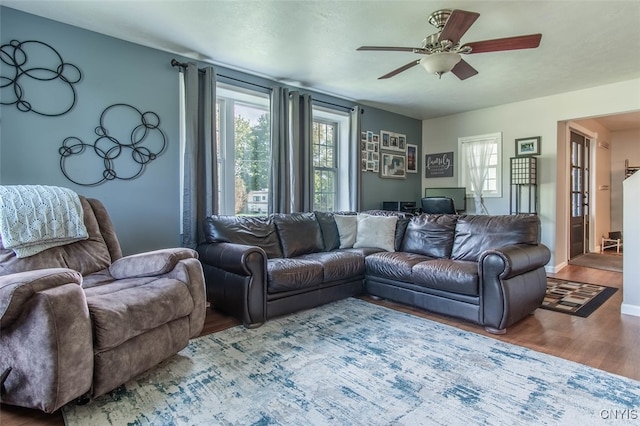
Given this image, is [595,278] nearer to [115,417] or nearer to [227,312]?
[227,312]

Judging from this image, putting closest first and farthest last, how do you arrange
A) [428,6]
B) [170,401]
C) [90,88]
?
1. [170,401]
2. [428,6]
3. [90,88]

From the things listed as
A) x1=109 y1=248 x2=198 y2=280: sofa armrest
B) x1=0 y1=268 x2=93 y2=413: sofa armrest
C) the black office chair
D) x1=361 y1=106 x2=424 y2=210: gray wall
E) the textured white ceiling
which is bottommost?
x1=0 y1=268 x2=93 y2=413: sofa armrest

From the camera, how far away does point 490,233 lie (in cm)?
329

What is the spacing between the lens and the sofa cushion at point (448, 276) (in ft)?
9.07

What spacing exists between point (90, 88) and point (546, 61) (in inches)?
170

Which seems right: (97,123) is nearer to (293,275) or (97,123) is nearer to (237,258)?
(237,258)

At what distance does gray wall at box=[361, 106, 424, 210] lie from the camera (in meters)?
5.37

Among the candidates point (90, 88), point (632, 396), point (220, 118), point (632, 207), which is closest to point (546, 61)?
point (632, 207)

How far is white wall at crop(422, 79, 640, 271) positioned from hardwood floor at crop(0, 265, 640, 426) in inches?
66.8

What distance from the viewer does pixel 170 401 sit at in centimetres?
178

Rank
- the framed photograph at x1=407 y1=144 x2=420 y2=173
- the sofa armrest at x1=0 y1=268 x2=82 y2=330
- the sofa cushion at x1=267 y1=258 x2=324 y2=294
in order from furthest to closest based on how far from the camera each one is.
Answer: the framed photograph at x1=407 y1=144 x2=420 y2=173 → the sofa cushion at x1=267 y1=258 x2=324 y2=294 → the sofa armrest at x1=0 y1=268 x2=82 y2=330

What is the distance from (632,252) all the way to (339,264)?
8.49 ft

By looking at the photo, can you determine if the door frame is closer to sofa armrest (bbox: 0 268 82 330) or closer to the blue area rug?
the blue area rug

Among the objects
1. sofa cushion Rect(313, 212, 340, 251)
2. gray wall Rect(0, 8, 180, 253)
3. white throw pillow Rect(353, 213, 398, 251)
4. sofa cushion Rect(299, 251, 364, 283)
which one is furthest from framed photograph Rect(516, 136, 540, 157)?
gray wall Rect(0, 8, 180, 253)
